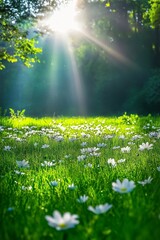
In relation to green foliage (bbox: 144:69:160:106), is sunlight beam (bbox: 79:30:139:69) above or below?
above

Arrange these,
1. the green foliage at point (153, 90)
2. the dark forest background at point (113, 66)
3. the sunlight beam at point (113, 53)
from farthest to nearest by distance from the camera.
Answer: the sunlight beam at point (113, 53) → the dark forest background at point (113, 66) → the green foliage at point (153, 90)

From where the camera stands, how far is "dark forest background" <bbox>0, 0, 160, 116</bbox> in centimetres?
3061

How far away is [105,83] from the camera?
1296 inches

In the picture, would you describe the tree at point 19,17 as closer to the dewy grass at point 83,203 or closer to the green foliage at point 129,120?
the green foliage at point 129,120

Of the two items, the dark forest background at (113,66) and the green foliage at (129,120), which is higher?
the dark forest background at (113,66)

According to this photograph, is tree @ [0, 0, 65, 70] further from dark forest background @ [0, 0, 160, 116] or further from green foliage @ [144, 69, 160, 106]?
dark forest background @ [0, 0, 160, 116]

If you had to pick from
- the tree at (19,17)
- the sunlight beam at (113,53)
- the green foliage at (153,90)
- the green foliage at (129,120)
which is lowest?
the green foliage at (129,120)

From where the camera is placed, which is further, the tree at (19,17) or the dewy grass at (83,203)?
the tree at (19,17)

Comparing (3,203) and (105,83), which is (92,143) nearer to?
(3,203)

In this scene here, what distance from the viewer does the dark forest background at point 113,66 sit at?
30609 mm

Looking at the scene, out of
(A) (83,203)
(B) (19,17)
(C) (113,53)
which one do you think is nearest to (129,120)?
(B) (19,17)

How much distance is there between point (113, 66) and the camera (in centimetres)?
3241

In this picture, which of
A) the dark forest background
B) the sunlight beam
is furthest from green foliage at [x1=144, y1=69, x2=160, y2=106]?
the sunlight beam

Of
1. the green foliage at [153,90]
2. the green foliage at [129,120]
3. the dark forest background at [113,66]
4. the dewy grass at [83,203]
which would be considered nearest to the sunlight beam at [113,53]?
the dark forest background at [113,66]
